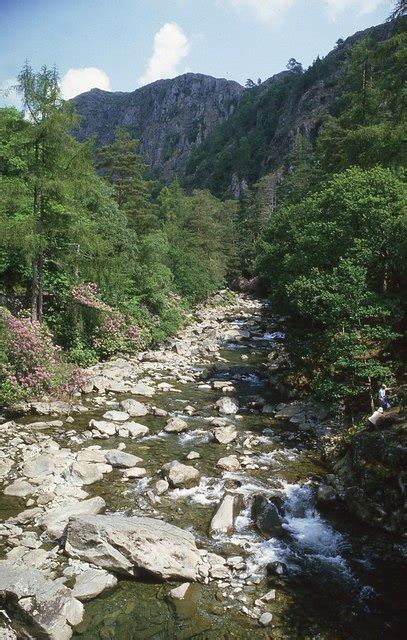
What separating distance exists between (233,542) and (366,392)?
7.88 metres

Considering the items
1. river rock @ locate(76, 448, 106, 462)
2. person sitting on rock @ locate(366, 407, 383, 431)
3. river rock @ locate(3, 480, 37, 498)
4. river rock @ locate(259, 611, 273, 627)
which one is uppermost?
person sitting on rock @ locate(366, 407, 383, 431)

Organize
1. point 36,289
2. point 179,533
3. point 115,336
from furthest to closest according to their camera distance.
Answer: point 115,336 < point 36,289 < point 179,533

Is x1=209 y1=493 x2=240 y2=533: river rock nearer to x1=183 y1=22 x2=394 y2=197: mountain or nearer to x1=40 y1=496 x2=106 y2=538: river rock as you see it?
x1=40 y1=496 x2=106 y2=538: river rock

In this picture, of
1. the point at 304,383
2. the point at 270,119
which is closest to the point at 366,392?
the point at 304,383

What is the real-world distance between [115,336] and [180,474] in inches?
472

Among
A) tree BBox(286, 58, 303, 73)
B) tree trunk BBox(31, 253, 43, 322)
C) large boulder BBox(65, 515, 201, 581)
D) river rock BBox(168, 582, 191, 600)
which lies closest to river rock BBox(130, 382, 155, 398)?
tree trunk BBox(31, 253, 43, 322)

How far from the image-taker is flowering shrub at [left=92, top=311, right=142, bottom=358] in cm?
2099

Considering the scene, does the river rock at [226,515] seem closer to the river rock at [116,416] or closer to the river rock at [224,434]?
the river rock at [224,434]

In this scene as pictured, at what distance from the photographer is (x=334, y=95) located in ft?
311

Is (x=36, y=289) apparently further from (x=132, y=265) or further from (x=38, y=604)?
(x=38, y=604)

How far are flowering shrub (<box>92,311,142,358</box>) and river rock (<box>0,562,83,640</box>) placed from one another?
14359 millimetres

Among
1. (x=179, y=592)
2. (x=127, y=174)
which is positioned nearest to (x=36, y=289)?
(x=179, y=592)

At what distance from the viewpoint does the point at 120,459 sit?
38.3 ft

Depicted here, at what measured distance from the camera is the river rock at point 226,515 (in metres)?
9.05
